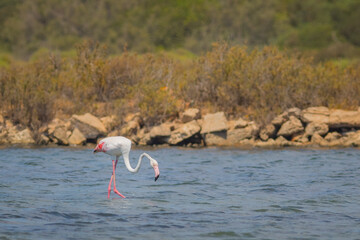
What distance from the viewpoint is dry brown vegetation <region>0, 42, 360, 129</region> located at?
1903cm

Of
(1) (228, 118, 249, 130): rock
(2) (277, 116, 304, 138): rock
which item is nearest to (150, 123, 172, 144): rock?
(1) (228, 118, 249, 130): rock

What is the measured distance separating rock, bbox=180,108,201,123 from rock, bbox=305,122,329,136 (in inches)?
136

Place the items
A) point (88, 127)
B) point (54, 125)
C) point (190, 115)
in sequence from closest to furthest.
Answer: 1. point (88, 127)
2. point (190, 115)
3. point (54, 125)

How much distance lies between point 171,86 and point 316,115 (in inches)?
209

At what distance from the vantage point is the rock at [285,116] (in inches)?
700

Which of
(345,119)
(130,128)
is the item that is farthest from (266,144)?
(130,128)

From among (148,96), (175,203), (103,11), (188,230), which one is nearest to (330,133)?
(148,96)

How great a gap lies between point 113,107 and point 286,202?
11.0 meters

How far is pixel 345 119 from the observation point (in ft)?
57.1

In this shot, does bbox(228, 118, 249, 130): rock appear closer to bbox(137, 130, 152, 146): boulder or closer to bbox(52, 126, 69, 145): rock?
bbox(137, 130, 152, 146): boulder

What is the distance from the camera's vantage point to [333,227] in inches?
315

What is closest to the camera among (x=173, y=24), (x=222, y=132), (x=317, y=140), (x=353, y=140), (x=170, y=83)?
(x=353, y=140)

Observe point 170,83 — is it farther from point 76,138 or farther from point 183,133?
point 76,138

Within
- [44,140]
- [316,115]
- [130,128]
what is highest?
[316,115]
